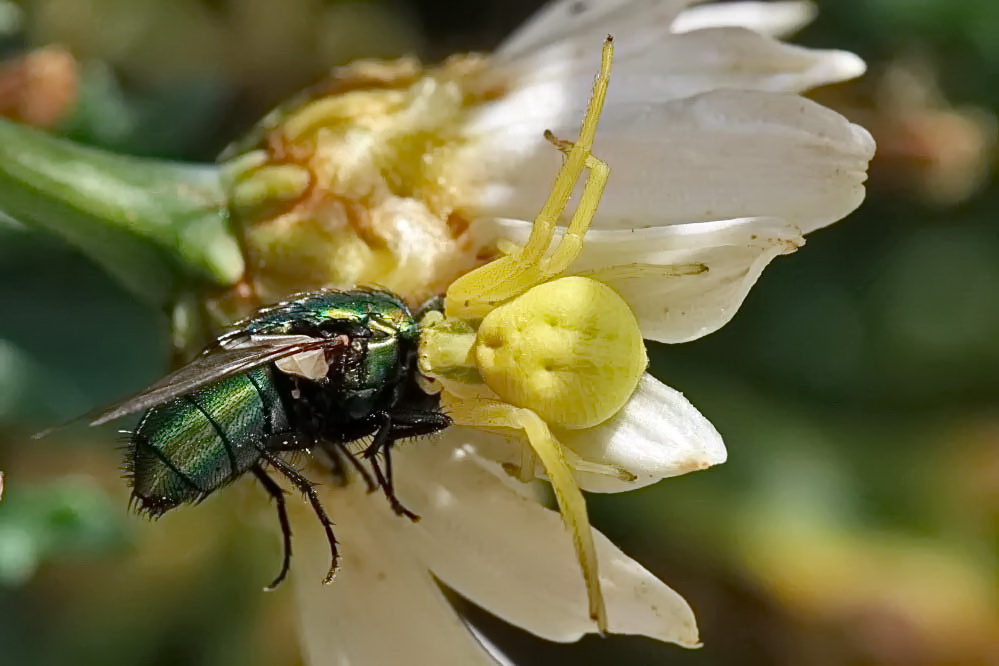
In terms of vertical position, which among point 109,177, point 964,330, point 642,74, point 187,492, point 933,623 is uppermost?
→ point 642,74

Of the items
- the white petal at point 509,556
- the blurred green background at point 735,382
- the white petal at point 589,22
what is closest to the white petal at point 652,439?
the white petal at point 509,556

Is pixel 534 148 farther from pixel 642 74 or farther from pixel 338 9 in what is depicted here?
pixel 338 9

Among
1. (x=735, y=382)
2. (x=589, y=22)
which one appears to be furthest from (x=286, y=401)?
(x=735, y=382)

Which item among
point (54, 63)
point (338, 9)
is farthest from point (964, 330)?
point (54, 63)

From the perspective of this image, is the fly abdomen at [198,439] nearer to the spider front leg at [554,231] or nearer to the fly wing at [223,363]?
the fly wing at [223,363]

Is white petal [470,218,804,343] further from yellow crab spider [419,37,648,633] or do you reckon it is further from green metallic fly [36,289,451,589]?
green metallic fly [36,289,451,589]

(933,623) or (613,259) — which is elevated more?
(613,259)

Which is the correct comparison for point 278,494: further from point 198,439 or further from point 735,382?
point 735,382
